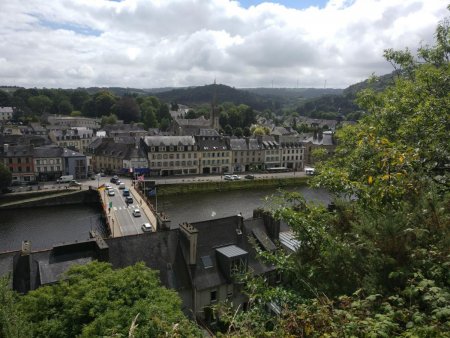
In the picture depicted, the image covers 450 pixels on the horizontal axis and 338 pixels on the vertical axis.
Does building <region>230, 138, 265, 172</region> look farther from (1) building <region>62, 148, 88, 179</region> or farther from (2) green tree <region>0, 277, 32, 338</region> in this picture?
(2) green tree <region>0, 277, 32, 338</region>

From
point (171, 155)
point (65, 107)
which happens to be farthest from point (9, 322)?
point (65, 107)

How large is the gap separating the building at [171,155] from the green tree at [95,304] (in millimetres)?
56122

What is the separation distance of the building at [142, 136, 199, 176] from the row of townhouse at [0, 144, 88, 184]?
1243 cm

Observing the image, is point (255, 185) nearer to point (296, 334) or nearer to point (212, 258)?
point (212, 258)

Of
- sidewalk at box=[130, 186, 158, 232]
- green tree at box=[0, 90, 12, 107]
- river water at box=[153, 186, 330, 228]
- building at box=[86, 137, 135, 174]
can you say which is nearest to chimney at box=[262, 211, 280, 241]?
sidewalk at box=[130, 186, 158, 232]

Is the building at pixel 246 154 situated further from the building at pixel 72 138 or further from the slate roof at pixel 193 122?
the building at pixel 72 138

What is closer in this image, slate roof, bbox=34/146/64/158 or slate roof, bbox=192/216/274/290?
slate roof, bbox=192/216/274/290

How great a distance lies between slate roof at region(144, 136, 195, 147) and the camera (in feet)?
231

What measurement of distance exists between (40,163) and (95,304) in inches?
2264

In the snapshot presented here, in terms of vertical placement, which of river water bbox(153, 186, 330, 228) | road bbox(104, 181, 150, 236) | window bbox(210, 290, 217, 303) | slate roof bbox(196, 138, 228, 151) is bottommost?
river water bbox(153, 186, 330, 228)

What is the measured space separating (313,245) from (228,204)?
46.4 m

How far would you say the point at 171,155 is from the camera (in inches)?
2803

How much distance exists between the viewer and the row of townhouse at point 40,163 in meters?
61.1

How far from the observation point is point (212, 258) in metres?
22.2
